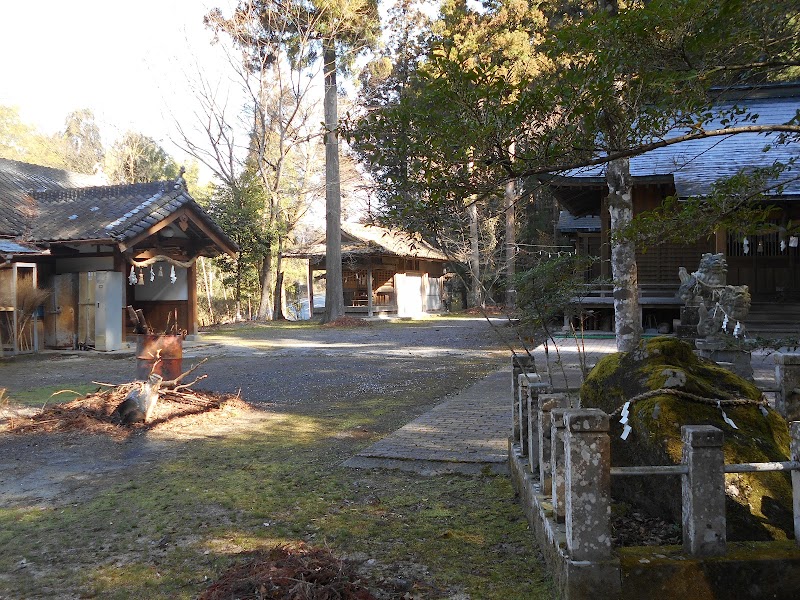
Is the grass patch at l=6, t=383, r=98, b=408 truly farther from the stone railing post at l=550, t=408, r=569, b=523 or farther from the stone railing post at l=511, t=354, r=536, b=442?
the stone railing post at l=550, t=408, r=569, b=523

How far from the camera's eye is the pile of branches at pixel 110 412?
7.18 metres

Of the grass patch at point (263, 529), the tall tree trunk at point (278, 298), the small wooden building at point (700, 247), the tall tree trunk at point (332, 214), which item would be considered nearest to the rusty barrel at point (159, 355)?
the grass patch at point (263, 529)

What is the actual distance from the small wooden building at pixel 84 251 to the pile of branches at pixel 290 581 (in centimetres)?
1176

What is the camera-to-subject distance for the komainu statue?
10.2m

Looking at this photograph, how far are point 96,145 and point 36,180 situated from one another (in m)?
Result: 23.4

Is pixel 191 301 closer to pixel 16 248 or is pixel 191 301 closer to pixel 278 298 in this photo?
pixel 16 248

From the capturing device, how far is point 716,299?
418 inches

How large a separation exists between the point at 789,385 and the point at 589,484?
94.8 inches

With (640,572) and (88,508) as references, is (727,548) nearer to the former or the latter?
(640,572)

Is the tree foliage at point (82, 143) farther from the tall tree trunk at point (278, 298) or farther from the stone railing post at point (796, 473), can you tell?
the stone railing post at point (796, 473)

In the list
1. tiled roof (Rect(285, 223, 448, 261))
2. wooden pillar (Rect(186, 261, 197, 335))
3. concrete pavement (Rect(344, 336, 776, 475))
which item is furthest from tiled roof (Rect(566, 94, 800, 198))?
tiled roof (Rect(285, 223, 448, 261))

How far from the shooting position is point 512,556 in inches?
144

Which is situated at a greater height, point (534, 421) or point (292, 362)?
point (534, 421)

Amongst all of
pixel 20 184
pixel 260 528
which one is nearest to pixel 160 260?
pixel 20 184
